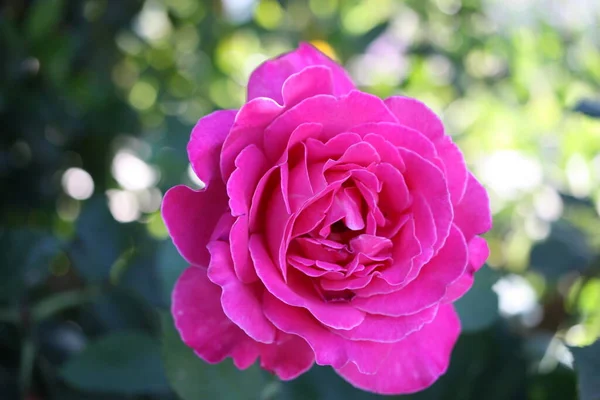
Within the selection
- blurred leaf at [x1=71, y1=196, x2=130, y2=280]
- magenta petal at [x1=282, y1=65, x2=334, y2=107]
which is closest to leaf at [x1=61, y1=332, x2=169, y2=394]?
blurred leaf at [x1=71, y1=196, x2=130, y2=280]

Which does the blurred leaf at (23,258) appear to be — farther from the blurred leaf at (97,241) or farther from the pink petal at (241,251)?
the pink petal at (241,251)

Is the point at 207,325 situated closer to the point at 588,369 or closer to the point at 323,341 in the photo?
the point at 323,341

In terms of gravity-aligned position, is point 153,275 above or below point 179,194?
below

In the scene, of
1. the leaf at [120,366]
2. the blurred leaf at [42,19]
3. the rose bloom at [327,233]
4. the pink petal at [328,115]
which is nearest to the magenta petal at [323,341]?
the rose bloom at [327,233]

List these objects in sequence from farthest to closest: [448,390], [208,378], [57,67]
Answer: [57,67]
[448,390]
[208,378]

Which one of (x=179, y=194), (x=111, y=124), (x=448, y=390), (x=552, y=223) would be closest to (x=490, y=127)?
(x=552, y=223)

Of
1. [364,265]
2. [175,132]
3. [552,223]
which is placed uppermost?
[364,265]

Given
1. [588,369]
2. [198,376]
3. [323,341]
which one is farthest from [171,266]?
[588,369]

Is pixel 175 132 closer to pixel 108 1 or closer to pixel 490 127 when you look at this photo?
pixel 108 1
